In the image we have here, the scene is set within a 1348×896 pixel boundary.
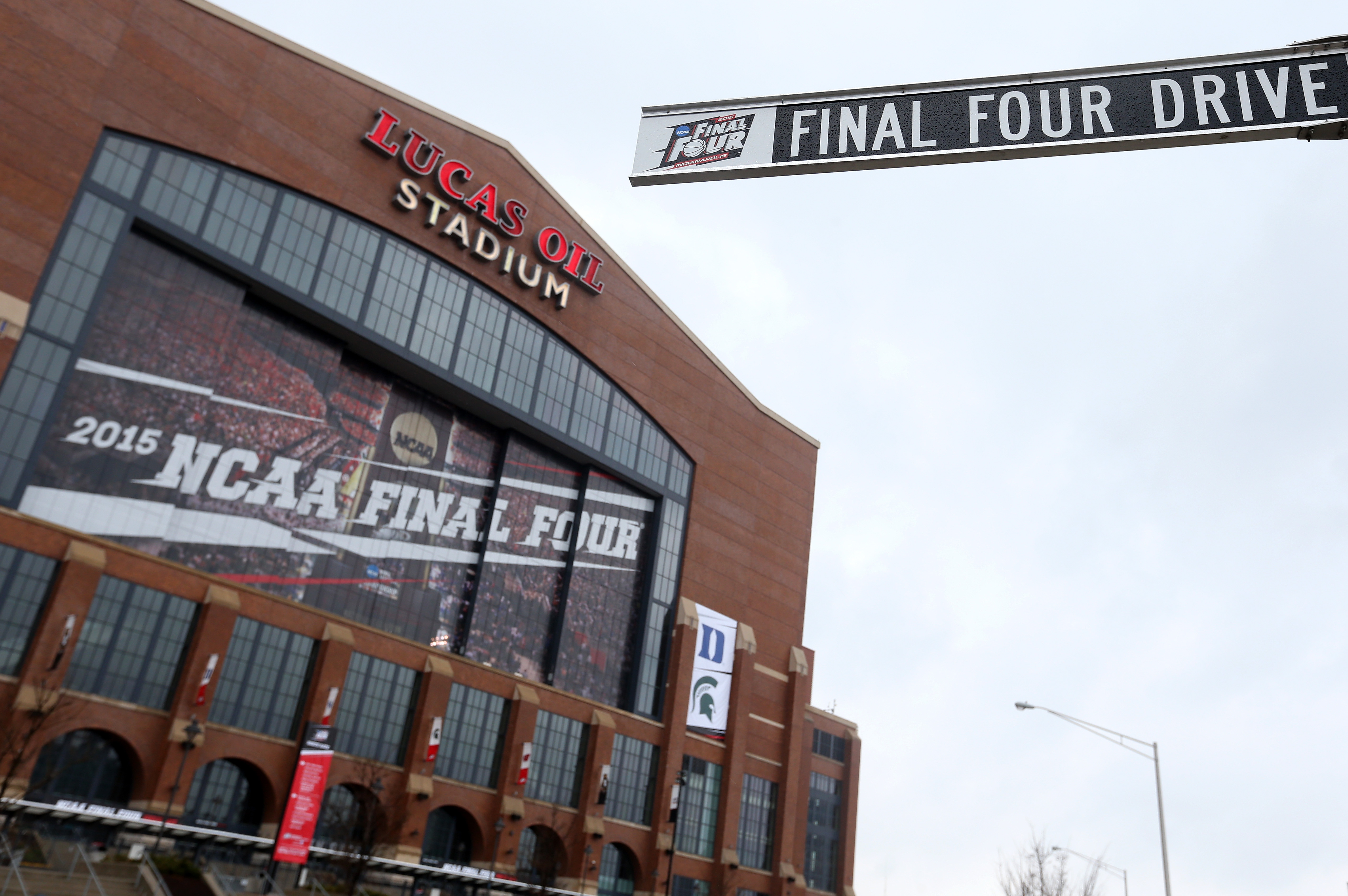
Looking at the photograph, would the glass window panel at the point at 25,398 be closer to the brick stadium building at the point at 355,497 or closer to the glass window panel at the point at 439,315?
the brick stadium building at the point at 355,497

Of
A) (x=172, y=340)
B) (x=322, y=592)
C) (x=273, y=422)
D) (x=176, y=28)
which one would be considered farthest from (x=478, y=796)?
(x=176, y=28)

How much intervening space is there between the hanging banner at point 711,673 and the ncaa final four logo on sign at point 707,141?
62.1 meters

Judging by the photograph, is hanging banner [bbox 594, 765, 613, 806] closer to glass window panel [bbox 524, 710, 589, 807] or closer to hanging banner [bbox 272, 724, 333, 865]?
glass window panel [bbox 524, 710, 589, 807]

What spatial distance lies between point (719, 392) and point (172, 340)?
123 feet

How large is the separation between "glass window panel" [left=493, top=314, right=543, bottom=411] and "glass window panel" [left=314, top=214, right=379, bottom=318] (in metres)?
9.20

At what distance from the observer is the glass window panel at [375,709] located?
50469 millimetres

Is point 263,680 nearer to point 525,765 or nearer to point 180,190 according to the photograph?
point 525,765

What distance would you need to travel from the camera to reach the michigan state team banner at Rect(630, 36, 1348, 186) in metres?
5.59

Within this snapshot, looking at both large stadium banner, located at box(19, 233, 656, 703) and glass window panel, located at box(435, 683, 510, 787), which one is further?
glass window panel, located at box(435, 683, 510, 787)

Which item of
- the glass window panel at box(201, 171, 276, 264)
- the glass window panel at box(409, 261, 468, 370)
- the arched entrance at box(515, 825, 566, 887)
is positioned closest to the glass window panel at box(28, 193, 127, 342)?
the glass window panel at box(201, 171, 276, 264)

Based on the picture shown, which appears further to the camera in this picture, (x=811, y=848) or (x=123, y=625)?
(x=811, y=848)

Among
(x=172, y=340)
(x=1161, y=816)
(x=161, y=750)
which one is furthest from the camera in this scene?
(x=172, y=340)

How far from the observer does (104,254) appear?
4522cm

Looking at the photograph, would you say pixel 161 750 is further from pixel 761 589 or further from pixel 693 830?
pixel 761 589
